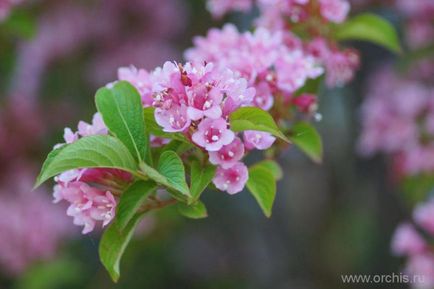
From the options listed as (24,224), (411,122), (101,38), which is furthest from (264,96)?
(101,38)

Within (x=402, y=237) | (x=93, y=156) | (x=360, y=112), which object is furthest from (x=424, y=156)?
(x=93, y=156)

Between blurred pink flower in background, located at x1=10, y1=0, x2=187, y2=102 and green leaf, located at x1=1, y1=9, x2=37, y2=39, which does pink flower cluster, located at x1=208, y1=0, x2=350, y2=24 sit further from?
blurred pink flower in background, located at x1=10, y1=0, x2=187, y2=102

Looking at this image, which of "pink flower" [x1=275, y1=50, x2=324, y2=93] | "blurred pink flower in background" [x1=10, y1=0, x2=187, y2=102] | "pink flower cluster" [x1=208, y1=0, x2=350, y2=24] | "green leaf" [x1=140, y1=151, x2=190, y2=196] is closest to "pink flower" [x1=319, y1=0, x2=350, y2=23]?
"pink flower cluster" [x1=208, y1=0, x2=350, y2=24]

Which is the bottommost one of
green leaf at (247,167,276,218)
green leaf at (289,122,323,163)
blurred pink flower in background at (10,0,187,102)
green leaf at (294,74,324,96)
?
blurred pink flower in background at (10,0,187,102)

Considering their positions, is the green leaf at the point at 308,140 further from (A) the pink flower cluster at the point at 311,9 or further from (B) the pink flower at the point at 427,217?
(B) the pink flower at the point at 427,217

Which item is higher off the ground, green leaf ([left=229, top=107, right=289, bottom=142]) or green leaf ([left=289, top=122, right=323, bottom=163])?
green leaf ([left=229, top=107, right=289, bottom=142])

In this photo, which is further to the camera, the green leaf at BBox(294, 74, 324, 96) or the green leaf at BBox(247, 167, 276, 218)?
the green leaf at BBox(294, 74, 324, 96)

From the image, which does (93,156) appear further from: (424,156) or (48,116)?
(48,116)
